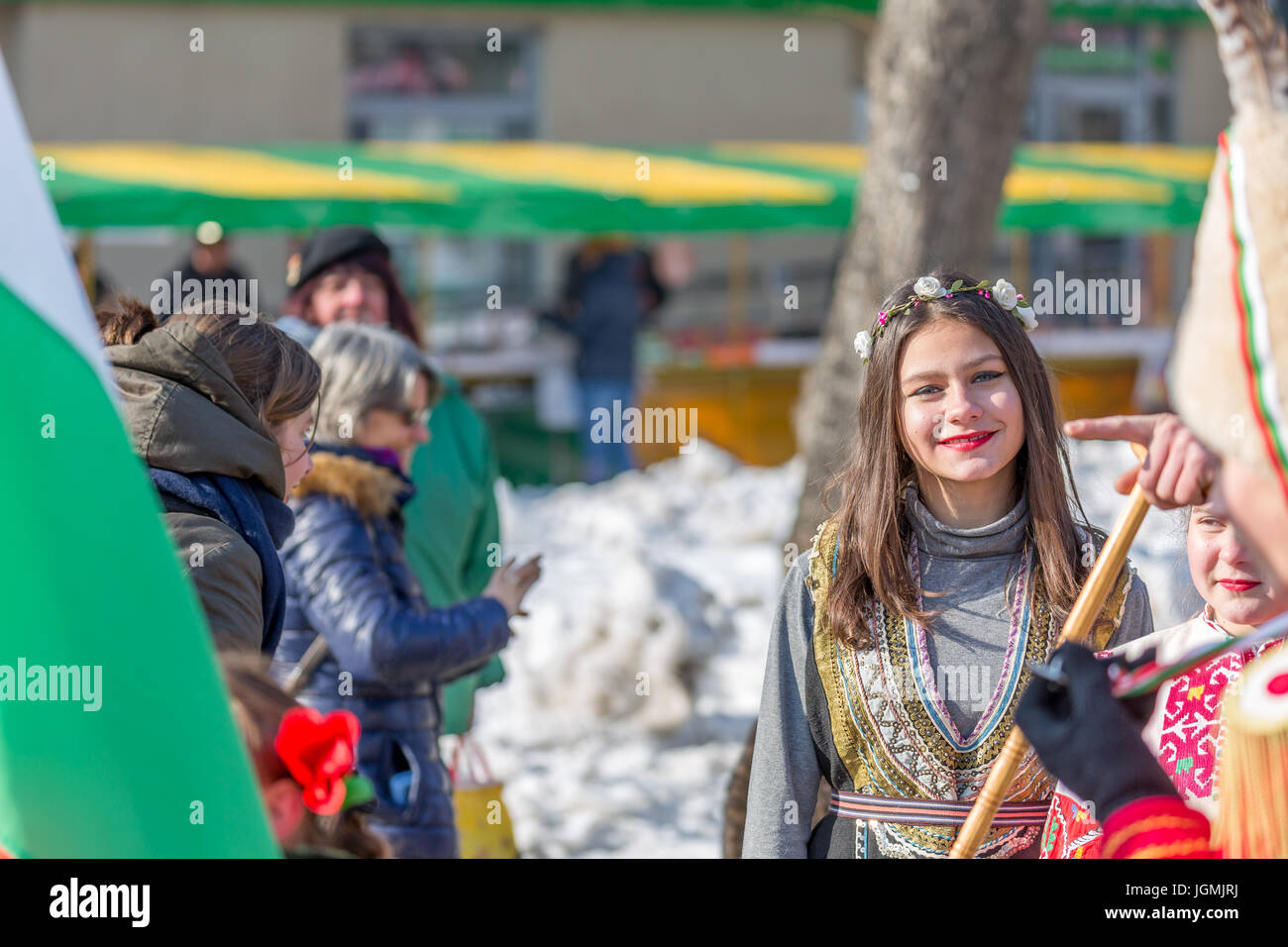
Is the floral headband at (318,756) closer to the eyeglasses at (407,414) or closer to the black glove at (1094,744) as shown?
the black glove at (1094,744)

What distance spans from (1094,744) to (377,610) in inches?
69.4

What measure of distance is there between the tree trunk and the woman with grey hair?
3.13m

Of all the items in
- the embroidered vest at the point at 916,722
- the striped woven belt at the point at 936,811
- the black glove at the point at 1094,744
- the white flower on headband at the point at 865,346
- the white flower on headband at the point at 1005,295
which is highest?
the white flower on headband at the point at 1005,295

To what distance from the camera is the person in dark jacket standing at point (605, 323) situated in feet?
35.6

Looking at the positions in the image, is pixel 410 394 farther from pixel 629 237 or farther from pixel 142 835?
pixel 629 237

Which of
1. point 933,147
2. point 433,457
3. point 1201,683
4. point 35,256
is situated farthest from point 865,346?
point 933,147

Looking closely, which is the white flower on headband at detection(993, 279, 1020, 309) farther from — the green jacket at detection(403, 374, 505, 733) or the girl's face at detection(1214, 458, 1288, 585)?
the green jacket at detection(403, 374, 505, 733)

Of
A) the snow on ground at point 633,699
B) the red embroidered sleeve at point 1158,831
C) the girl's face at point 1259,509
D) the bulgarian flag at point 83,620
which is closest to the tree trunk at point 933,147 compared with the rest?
the snow on ground at point 633,699

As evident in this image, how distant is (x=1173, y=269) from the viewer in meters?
15.5

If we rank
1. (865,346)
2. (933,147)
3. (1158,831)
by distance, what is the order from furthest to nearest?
(933,147) → (865,346) → (1158,831)

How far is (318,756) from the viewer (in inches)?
66.8

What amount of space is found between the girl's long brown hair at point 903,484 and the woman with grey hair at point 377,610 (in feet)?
3.23

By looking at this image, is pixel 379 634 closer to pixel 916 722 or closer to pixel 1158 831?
pixel 916 722

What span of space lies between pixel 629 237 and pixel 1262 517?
1052cm
